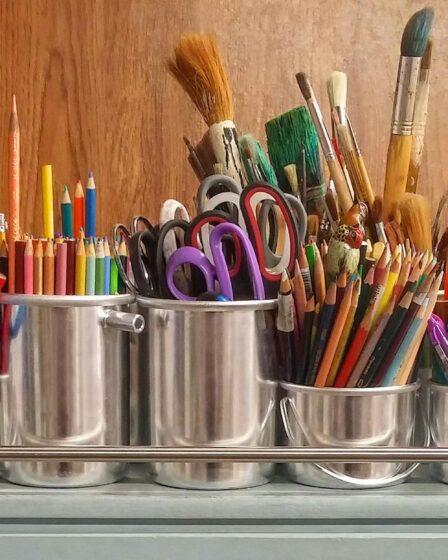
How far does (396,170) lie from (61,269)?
26cm

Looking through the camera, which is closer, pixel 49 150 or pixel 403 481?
pixel 403 481

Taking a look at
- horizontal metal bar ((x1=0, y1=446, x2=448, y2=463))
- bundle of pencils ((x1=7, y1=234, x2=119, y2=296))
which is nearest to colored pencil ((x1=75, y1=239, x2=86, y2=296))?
bundle of pencils ((x1=7, y1=234, x2=119, y2=296))

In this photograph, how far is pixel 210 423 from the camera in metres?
0.48

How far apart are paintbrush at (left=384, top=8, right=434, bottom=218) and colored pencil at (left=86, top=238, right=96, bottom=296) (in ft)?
0.74

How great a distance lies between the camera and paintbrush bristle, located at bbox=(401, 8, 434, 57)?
0.53 m

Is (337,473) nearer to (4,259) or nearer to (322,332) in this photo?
(322,332)

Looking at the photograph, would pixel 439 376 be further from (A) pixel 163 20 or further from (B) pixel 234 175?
(A) pixel 163 20

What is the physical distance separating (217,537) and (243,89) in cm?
41

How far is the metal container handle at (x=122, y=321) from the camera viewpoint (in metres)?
0.47

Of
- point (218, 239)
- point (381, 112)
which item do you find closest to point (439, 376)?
point (218, 239)

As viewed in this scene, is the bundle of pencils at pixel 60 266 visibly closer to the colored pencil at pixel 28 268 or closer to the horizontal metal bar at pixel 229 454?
the colored pencil at pixel 28 268

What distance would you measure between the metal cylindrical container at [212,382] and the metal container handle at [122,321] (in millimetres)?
21

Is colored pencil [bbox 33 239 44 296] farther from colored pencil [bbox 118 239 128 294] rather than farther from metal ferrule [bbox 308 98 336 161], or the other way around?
metal ferrule [bbox 308 98 336 161]

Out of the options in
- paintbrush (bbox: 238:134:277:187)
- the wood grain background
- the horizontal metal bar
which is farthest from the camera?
the wood grain background
